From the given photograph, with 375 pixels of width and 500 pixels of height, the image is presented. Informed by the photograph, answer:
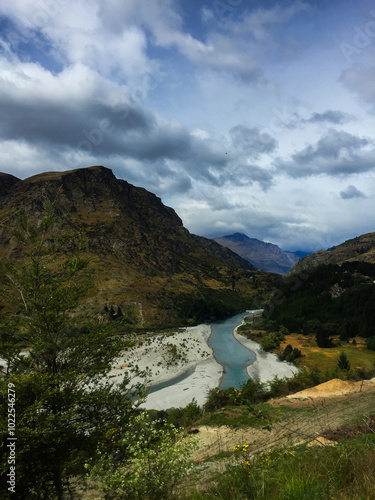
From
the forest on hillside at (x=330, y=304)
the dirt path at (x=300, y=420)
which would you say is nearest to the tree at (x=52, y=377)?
the dirt path at (x=300, y=420)

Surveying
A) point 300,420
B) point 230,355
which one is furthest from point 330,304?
point 300,420

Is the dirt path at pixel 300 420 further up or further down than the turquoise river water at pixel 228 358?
further up

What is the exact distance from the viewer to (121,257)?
138875 mm

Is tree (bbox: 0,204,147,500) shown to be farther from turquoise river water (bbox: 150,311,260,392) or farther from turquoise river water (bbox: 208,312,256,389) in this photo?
turquoise river water (bbox: 208,312,256,389)

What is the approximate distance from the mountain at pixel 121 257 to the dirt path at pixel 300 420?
7305 cm

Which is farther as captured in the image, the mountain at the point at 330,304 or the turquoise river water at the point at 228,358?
the mountain at the point at 330,304

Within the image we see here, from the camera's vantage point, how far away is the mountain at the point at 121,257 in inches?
4188

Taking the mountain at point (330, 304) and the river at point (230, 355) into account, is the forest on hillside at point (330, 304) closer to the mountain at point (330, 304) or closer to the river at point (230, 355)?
the mountain at point (330, 304)

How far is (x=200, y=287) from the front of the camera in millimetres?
155500

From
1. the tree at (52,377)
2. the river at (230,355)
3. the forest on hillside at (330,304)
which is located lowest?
the river at (230,355)

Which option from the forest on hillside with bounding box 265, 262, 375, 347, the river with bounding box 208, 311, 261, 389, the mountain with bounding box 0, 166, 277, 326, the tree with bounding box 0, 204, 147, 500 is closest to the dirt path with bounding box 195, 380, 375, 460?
the tree with bounding box 0, 204, 147, 500

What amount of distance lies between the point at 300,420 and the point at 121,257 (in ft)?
420

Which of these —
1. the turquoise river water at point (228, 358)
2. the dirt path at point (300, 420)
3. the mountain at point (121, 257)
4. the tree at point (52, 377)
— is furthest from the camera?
the mountain at point (121, 257)

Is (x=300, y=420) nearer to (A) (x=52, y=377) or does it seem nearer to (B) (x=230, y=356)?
(A) (x=52, y=377)
